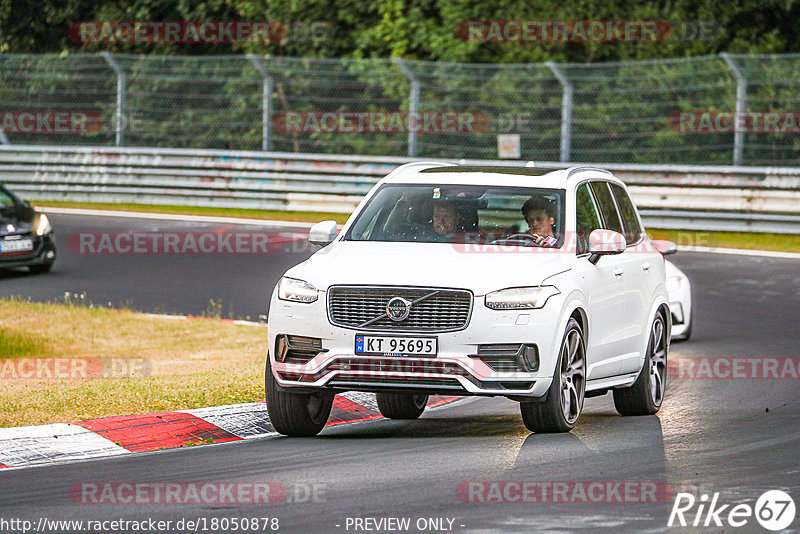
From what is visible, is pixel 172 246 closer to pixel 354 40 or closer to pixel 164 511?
pixel 354 40

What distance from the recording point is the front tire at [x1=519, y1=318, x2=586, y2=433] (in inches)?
380

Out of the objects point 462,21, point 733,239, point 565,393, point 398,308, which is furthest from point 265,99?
point 398,308

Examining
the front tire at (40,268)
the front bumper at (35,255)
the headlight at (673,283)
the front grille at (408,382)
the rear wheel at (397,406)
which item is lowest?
Result: the front tire at (40,268)

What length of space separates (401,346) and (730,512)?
2.50m

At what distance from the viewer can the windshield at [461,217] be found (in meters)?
10.4

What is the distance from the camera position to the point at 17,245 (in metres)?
21.0

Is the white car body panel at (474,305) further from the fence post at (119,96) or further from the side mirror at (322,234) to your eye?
the fence post at (119,96)

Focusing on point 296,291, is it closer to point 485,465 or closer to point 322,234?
point 322,234

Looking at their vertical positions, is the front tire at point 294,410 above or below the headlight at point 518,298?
below

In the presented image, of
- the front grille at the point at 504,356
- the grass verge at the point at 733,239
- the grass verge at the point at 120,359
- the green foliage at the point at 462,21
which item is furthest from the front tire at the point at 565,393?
the green foliage at the point at 462,21

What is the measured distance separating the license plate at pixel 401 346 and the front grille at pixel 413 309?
6 centimetres

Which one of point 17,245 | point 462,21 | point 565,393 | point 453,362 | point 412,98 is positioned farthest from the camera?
point 462,21

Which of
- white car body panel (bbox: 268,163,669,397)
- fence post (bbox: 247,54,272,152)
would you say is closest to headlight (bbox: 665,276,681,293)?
white car body panel (bbox: 268,163,669,397)

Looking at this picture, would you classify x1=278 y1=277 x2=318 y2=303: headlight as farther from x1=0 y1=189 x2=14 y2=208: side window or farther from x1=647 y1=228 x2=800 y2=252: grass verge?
x1=647 y1=228 x2=800 y2=252: grass verge
